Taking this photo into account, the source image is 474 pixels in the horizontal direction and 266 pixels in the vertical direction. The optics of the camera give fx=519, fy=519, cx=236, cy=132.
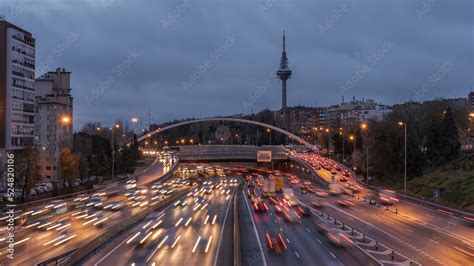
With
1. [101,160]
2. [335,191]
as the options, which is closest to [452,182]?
[335,191]

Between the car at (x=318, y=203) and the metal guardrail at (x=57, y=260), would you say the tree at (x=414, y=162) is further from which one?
the metal guardrail at (x=57, y=260)

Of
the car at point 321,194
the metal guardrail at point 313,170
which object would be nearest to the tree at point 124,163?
the metal guardrail at point 313,170

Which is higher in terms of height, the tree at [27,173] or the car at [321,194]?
the tree at [27,173]

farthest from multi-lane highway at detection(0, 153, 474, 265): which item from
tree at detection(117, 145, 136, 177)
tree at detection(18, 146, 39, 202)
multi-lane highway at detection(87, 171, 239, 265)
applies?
tree at detection(117, 145, 136, 177)

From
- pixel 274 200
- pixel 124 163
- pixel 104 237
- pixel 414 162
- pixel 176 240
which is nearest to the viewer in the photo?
pixel 104 237

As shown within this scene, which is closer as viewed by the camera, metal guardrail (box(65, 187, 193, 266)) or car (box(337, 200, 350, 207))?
metal guardrail (box(65, 187, 193, 266))

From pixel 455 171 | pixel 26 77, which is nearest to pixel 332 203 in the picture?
pixel 455 171

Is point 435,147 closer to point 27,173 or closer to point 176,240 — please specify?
point 176,240

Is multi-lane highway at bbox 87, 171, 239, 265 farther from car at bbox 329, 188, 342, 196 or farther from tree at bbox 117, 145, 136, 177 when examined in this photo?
tree at bbox 117, 145, 136, 177

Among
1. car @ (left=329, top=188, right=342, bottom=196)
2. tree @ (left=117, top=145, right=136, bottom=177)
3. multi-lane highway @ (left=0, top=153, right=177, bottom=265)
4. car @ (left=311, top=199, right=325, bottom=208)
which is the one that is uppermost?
tree @ (left=117, top=145, right=136, bottom=177)
